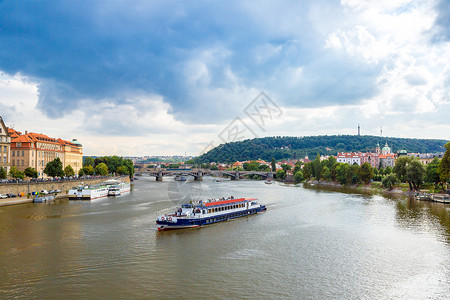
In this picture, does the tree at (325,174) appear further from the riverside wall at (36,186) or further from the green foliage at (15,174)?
the green foliage at (15,174)

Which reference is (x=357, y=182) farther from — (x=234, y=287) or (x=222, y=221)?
(x=234, y=287)

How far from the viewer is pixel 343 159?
5694 inches

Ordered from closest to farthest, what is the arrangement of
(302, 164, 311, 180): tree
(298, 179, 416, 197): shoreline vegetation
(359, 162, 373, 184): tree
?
1. (298, 179, 416, 197): shoreline vegetation
2. (359, 162, 373, 184): tree
3. (302, 164, 311, 180): tree

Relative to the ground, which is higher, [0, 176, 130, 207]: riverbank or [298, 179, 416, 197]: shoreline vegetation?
[0, 176, 130, 207]: riverbank

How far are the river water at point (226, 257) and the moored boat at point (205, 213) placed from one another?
98 cm

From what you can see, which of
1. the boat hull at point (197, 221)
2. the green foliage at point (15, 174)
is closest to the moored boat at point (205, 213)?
A: the boat hull at point (197, 221)

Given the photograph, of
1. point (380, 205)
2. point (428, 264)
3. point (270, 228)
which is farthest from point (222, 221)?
point (380, 205)

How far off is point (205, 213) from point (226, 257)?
11039 millimetres

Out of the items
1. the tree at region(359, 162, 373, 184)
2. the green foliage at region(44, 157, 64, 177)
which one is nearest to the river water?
the green foliage at region(44, 157, 64, 177)

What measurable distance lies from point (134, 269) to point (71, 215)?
19653mm

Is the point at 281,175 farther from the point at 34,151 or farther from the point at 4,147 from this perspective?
the point at 4,147

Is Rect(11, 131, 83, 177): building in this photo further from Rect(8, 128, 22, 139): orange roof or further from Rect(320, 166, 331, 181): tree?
Rect(320, 166, 331, 181): tree

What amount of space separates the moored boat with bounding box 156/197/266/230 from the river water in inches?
38.8

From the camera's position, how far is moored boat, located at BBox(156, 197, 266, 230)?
2962 cm
